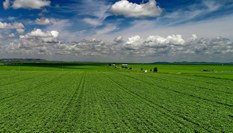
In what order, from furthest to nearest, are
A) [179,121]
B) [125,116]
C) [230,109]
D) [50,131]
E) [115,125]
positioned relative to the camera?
1. [230,109]
2. [125,116]
3. [179,121]
4. [115,125]
5. [50,131]

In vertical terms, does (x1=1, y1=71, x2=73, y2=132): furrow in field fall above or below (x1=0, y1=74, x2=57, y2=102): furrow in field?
above

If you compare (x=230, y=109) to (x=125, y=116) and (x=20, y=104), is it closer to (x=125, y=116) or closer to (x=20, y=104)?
(x=125, y=116)

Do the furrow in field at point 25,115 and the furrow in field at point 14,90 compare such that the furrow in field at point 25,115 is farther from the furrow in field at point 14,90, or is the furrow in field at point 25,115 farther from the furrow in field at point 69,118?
the furrow in field at point 14,90

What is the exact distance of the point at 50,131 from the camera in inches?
409

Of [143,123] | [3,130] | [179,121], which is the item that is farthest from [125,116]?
[3,130]

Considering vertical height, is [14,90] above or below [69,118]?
below

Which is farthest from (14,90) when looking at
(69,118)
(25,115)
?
(69,118)

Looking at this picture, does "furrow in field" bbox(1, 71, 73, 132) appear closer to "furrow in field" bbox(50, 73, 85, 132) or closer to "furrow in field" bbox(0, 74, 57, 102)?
"furrow in field" bbox(50, 73, 85, 132)

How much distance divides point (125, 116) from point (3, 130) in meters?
6.16

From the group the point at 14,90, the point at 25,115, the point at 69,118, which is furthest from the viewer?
the point at 14,90

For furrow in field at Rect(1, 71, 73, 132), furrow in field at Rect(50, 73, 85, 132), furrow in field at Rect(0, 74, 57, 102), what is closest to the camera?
furrow in field at Rect(50, 73, 85, 132)

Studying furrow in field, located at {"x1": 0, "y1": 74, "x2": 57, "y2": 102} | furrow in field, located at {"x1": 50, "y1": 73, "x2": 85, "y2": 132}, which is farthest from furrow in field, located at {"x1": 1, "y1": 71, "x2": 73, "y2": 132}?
furrow in field, located at {"x1": 0, "y1": 74, "x2": 57, "y2": 102}

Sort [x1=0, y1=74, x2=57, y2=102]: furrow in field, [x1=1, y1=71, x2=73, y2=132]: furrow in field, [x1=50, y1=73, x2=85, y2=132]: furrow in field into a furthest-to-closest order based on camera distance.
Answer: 1. [x1=0, y1=74, x2=57, y2=102]: furrow in field
2. [x1=1, y1=71, x2=73, y2=132]: furrow in field
3. [x1=50, y1=73, x2=85, y2=132]: furrow in field

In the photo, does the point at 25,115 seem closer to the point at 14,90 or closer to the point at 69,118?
the point at 69,118
